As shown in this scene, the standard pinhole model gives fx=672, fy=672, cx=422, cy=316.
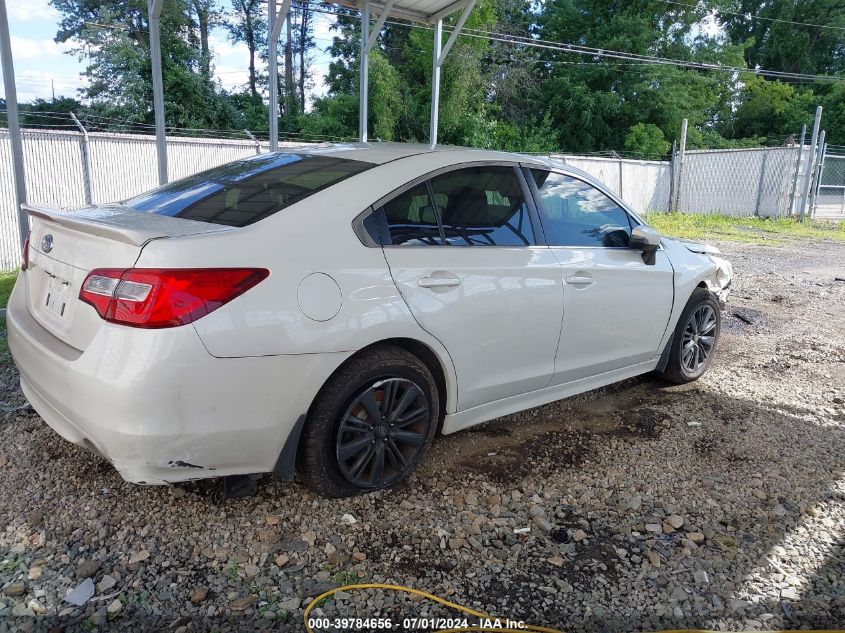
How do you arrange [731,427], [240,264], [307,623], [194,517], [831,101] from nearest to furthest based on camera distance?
[307,623] → [240,264] → [194,517] → [731,427] → [831,101]

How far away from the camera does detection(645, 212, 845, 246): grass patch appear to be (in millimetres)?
16172

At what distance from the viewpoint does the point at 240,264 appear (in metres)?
2.58

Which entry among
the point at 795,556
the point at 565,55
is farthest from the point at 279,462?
the point at 565,55

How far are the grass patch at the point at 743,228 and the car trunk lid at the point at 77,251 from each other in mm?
14363

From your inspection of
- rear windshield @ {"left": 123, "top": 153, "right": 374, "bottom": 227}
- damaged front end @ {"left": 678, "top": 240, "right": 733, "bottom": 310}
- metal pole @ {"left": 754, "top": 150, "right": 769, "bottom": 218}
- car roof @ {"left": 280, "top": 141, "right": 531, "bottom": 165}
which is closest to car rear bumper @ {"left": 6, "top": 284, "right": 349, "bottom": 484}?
rear windshield @ {"left": 123, "top": 153, "right": 374, "bottom": 227}

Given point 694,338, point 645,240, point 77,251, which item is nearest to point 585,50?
point 694,338

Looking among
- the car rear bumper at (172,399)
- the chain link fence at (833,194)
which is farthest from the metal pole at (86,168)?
the chain link fence at (833,194)

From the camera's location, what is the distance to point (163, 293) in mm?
2438

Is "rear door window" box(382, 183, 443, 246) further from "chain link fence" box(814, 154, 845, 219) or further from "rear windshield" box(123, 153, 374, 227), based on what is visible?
"chain link fence" box(814, 154, 845, 219)

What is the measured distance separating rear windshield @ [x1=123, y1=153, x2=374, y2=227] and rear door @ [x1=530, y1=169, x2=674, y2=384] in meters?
1.21

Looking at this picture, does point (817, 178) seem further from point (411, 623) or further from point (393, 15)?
point (411, 623)

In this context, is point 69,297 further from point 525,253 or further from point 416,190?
point 525,253

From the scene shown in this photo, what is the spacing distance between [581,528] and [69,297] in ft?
7.96

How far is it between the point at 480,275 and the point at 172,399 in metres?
1.55
